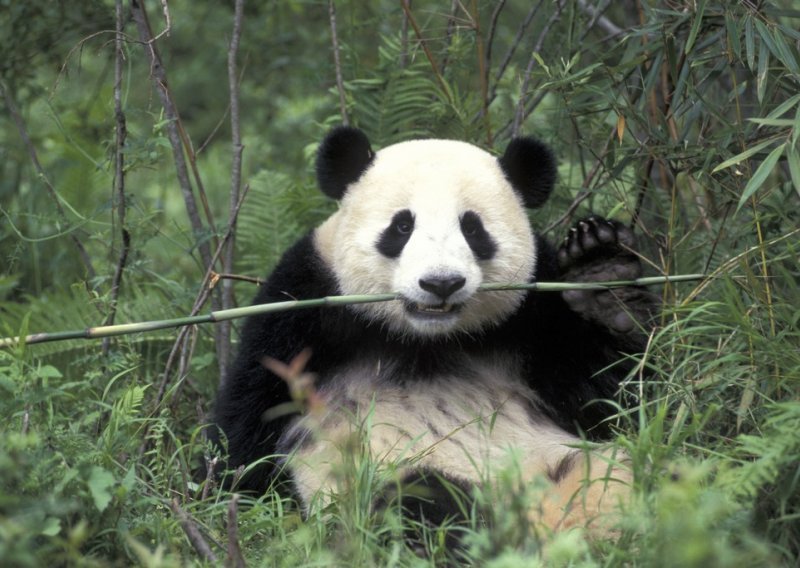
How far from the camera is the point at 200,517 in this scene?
3.49m

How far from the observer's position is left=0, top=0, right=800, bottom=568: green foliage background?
9.25 feet

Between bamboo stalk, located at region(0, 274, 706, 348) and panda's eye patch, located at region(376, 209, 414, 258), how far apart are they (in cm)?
16

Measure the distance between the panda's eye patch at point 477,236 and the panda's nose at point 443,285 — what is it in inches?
12.1

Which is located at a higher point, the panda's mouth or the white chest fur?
the panda's mouth

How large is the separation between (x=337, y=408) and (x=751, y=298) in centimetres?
151

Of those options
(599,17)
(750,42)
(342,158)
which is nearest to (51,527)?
(342,158)

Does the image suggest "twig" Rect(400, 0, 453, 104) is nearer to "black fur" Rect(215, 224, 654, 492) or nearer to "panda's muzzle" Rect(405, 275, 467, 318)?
"black fur" Rect(215, 224, 654, 492)

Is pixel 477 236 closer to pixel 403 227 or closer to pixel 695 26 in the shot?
pixel 403 227

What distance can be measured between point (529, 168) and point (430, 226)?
1.96 feet

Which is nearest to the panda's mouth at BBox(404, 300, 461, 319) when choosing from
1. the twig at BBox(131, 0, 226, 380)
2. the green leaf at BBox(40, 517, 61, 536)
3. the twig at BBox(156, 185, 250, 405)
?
the twig at BBox(156, 185, 250, 405)

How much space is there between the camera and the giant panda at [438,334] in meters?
3.82

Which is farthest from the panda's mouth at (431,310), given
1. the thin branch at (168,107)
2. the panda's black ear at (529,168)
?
the thin branch at (168,107)

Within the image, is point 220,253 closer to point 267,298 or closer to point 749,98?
point 267,298

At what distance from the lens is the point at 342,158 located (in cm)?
411
